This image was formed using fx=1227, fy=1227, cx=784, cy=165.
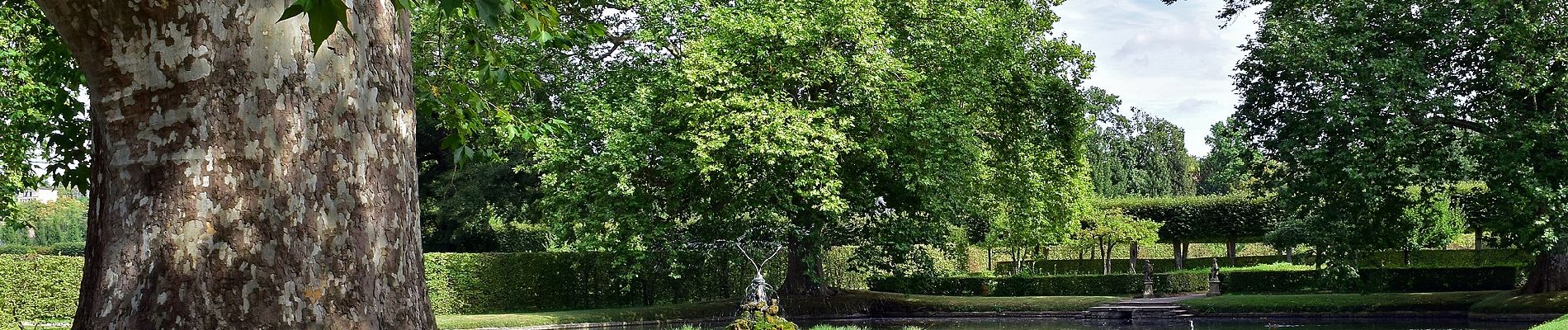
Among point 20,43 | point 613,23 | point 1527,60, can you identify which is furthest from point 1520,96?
point 20,43

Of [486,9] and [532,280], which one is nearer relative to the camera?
[486,9]

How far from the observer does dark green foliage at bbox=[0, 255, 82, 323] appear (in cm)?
2273

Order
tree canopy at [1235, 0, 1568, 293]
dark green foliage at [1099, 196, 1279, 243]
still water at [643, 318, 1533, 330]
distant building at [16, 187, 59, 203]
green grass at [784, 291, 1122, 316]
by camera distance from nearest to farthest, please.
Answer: tree canopy at [1235, 0, 1568, 293]
still water at [643, 318, 1533, 330]
green grass at [784, 291, 1122, 316]
distant building at [16, 187, 59, 203]
dark green foliage at [1099, 196, 1279, 243]

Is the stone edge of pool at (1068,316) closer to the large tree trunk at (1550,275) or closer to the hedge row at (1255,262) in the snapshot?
the large tree trunk at (1550,275)

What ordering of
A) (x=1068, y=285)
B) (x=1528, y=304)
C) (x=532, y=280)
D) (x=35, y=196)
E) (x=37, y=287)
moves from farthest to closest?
(x=35, y=196) → (x=1068, y=285) → (x=532, y=280) → (x=37, y=287) → (x=1528, y=304)

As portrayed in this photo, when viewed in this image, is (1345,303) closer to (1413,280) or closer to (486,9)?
(1413,280)

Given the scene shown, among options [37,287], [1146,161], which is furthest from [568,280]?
[1146,161]

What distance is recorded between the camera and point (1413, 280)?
26.3 m

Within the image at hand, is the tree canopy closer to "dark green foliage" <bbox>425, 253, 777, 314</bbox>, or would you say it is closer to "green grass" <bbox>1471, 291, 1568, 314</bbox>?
"green grass" <bbox>1471, 291, 1568, 314</bbox>

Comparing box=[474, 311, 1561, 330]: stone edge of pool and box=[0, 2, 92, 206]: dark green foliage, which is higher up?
box=[0, 2, 92, 206]: dark green foliage

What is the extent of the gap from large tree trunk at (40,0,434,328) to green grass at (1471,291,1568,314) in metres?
20.9

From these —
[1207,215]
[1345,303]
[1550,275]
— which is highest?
[1207,215]

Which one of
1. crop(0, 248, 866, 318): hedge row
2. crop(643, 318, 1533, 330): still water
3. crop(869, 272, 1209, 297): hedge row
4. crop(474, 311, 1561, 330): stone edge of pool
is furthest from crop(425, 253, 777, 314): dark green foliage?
crop(869, 272, 1209, 297): hedge row

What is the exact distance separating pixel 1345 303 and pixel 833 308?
9.80 metres
